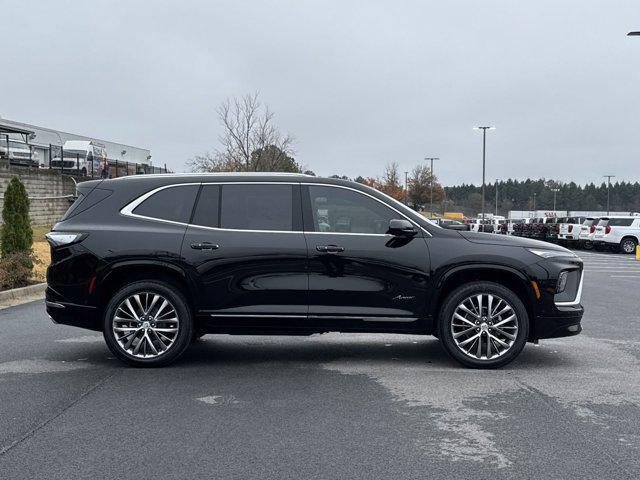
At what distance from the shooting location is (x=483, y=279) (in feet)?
22.3

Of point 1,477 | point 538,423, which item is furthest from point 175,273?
point 538,423

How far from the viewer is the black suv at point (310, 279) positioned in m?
6.61

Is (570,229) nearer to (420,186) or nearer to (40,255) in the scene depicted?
(40,255)

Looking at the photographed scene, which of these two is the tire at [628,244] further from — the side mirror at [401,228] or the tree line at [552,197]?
the tree line at [552,197]

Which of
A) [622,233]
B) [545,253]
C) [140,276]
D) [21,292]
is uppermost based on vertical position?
[545,253]

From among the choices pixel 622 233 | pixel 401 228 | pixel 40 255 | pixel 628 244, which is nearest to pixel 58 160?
pixel 40 255

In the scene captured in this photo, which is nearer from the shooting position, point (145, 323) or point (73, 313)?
point (145, 323)

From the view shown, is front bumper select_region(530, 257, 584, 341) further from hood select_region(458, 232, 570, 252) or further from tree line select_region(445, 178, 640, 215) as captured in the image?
tree line select_region(445, 178, 640, 215)

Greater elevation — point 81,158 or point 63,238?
point 81,158

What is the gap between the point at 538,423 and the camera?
496 cm

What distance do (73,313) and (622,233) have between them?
1209 inches

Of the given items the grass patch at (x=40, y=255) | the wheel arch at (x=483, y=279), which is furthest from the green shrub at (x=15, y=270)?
the wheel arch at (x=483, y=279)

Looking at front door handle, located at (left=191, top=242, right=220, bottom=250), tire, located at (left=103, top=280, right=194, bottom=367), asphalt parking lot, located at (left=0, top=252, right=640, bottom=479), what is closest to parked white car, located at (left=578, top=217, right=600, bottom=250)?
asphalt parking lot, located at (left=0, top=252, right=640, bottom=479)

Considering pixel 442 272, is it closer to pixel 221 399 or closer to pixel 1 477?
pixel 221 399
